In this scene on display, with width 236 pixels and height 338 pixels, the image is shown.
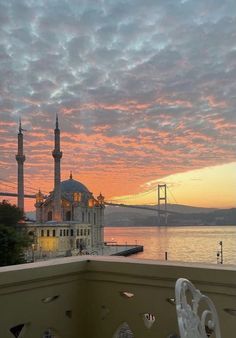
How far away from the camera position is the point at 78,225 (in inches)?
2069

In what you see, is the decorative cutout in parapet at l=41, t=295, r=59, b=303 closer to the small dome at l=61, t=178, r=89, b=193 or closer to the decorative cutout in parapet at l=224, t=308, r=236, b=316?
the decorative cutout in parapet at l=224, t=308, r=236, b=316

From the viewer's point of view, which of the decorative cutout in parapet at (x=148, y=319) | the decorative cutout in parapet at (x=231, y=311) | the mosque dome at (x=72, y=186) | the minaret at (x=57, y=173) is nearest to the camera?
the decorative cutout in parapet at (x=231, y=311)

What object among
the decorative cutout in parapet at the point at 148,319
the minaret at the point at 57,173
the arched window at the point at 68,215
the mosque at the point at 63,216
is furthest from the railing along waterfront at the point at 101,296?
the arched window at the point at 68,215

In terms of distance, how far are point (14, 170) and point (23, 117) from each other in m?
6.20

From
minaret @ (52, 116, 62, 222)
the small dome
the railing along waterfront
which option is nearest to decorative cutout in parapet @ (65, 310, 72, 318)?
the railing along waterfront

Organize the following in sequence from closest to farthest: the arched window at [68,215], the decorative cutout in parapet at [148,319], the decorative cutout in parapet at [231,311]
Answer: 1. the decorative cutout in parapet at [231,311]
2. the decorative cutout in parapet at [148,319]
3. the arched window at [68,215]

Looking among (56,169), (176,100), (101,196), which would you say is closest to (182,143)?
(56,169)

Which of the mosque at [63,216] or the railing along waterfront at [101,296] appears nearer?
the railing along waterfront at [101,296]

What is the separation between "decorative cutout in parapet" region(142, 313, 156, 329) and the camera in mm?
1678

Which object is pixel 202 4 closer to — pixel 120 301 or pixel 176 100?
pixel 120 301

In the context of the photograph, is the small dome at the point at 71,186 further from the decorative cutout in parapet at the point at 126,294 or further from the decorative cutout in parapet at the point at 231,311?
the decorative cutout in parapet at the point at 231,311

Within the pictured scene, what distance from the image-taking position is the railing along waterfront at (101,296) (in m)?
1.54

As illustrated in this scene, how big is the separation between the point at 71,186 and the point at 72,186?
0.43 feet

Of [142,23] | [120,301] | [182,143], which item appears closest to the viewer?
[120,301]
